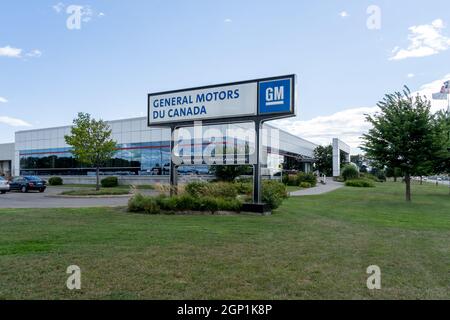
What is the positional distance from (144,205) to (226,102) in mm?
4969

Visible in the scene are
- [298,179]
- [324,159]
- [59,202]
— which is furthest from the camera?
[324,159]

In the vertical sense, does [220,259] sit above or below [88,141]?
below

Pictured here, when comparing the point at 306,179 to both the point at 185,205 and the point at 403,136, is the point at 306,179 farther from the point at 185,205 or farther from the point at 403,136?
the point at 185,205

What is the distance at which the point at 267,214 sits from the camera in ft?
41.3

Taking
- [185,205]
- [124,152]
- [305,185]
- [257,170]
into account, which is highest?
[124,152]

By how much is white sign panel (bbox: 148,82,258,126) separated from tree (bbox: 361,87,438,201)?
1079cm

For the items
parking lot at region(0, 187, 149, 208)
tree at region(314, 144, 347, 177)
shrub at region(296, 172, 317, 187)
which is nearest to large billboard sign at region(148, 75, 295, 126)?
parking lot at region(0, 187, 149, 208)

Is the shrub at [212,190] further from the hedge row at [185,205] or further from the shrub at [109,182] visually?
the shrub at [109,182]

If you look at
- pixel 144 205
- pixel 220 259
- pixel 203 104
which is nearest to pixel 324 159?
pixel 203 104

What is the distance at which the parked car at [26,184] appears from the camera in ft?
96.7

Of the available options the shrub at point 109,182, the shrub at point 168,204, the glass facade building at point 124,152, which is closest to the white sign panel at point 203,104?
the shrub at point 168,204

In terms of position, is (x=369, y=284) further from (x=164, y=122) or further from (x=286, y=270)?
(x=164, y=122)

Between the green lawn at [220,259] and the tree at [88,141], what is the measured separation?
55.6ft

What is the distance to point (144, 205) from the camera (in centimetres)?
1295
